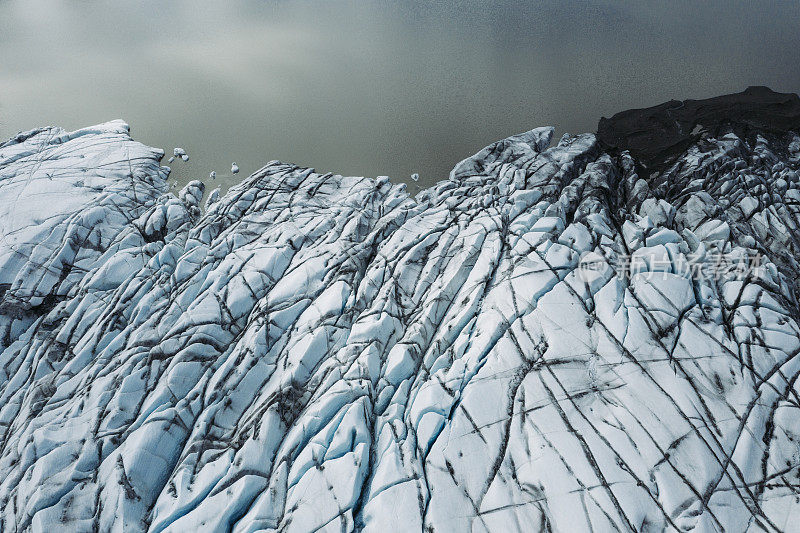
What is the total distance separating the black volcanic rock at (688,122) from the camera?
791cm

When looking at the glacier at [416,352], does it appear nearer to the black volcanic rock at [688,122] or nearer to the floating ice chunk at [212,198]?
the floating ice chunk at [212,198]

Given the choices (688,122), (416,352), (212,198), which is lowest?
(416,352)

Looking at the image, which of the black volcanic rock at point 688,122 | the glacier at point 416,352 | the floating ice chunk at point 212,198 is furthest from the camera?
the black volcanic rock at point 688,122

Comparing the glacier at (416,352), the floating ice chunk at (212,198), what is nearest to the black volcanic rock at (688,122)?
the glacier at (416,352)

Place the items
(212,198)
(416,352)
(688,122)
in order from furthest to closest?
(688,122) < (212,198) < (416,352)

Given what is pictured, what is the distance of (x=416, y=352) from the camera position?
5.05 meters

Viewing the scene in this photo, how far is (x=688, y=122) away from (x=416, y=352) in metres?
6.85

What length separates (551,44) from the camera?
10.8 m

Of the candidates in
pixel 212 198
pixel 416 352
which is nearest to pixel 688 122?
pixel 416 352

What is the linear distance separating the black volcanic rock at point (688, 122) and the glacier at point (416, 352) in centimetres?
45

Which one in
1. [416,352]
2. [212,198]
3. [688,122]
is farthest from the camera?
[688,122]

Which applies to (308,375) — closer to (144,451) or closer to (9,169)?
(144,451)

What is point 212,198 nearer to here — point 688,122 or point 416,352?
point 416,352

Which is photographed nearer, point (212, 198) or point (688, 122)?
point (212, 198)
